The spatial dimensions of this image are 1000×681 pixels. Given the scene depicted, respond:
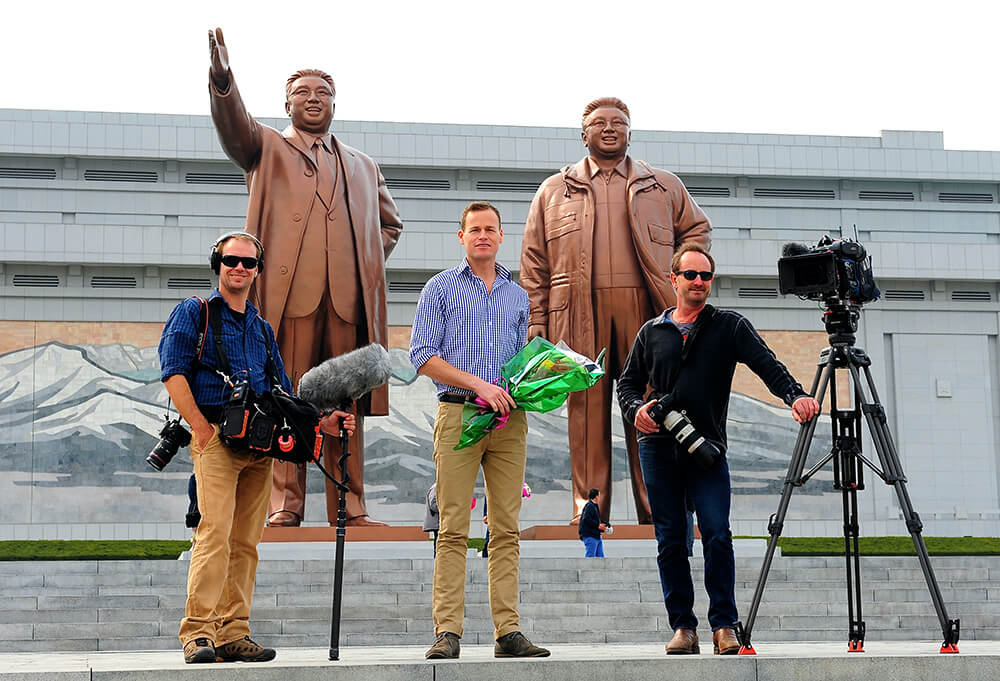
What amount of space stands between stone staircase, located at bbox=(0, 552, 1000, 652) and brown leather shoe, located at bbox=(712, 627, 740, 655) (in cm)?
315

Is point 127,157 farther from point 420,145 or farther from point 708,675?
point 708,675

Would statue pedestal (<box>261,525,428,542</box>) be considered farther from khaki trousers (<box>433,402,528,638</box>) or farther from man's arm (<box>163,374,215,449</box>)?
man's arm (<box>163,374,215,449</box>)

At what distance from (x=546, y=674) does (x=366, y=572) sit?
226 inches

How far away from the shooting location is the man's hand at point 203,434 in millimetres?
5113

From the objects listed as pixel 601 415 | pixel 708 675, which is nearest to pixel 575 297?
pixel 601 415

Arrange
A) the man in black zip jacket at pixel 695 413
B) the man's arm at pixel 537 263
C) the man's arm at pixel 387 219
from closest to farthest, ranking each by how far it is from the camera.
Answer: the man in black zip jacket at pixel 695 413 < the man's arm at pixel 387 219 < the man's arm at pixel 537 263

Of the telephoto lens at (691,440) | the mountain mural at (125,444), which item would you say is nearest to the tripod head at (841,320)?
the telephoto lens at (691,440)

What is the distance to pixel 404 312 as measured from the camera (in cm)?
2373

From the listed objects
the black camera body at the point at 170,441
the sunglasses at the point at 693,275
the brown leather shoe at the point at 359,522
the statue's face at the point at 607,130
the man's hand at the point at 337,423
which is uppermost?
the statue's face at the point at 607,130

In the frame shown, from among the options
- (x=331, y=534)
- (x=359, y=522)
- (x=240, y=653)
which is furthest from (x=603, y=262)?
(x=240, y=653)

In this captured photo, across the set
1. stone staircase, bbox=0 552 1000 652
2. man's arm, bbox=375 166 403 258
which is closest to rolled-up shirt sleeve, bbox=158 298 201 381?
stone staircase, bbox=0 552 1000 652

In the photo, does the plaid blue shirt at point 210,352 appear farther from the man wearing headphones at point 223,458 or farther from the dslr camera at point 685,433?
the dslr camera at point 685,433

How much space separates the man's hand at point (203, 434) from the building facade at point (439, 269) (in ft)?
55.0

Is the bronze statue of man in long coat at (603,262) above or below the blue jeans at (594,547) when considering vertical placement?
above
